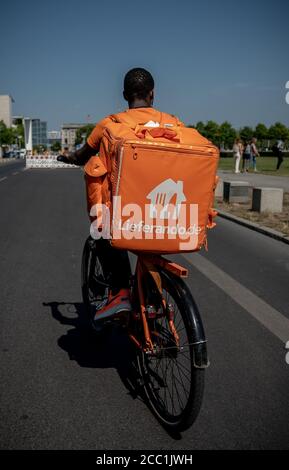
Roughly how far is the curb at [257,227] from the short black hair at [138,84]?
228 inches

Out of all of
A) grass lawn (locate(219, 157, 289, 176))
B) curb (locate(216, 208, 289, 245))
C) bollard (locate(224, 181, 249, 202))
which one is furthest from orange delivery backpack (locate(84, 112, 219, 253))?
grass lawn (locate(219, 157, 289, 176))

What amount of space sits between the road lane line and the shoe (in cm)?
148

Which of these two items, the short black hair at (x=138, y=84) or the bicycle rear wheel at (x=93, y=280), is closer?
the short black hair at (x=138, y=84)

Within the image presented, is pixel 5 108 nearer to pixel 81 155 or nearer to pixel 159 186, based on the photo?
pixel 81 155

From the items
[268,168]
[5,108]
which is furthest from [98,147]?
[5,108]

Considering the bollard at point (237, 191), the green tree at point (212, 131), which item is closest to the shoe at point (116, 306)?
the bollard at point (237, 191)

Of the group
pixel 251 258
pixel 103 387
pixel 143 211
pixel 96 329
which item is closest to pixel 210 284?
pixel 251 258

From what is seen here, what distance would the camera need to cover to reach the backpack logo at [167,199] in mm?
2787

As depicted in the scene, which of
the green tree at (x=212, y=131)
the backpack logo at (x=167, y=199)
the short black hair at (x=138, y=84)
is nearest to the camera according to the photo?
the backpack logo at (x=167, y=199)

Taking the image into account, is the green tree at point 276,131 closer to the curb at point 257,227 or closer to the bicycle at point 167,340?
the curb at point 257,227

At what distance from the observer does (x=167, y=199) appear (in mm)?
2811

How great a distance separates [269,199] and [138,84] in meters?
8.87

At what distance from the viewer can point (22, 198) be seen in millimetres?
16328

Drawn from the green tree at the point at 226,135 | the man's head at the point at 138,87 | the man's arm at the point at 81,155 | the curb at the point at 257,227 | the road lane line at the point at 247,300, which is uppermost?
the green tree at the point at 226,135
